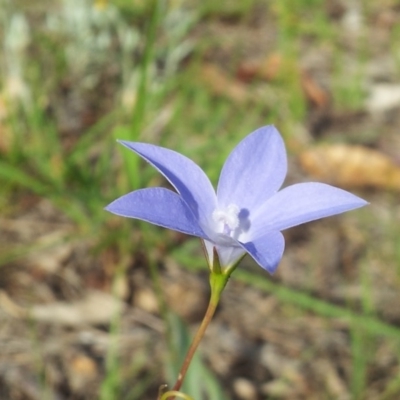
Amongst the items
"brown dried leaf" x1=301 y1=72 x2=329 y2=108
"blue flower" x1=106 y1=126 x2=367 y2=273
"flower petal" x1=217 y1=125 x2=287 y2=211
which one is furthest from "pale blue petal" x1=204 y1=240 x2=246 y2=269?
"brown dried leaf" x1=301 y1=72 x2=329 y2=108

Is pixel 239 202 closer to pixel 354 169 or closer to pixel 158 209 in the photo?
pixel 158 209

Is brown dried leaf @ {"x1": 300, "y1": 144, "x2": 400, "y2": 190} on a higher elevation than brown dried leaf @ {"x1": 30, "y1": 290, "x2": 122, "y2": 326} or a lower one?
higher

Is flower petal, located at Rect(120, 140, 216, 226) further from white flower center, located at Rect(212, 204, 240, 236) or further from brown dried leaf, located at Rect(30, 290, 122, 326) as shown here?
brown dried leaf, located at Rect(30, 290, 122, 326)

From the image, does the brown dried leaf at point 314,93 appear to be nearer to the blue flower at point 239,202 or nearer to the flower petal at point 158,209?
the blue flower at point 239,202

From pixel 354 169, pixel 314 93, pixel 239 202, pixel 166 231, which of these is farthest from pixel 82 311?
pixel 314 93

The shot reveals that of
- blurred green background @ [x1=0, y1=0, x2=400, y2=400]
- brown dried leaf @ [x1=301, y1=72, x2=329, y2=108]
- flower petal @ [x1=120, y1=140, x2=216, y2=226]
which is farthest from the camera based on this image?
brown dried leaf @ [x1=301, y1=72, x2=329, y2=108]

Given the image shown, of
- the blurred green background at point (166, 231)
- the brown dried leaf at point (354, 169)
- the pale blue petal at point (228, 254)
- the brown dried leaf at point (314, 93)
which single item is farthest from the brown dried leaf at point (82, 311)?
the brown dried leaf at point (314, 93)
